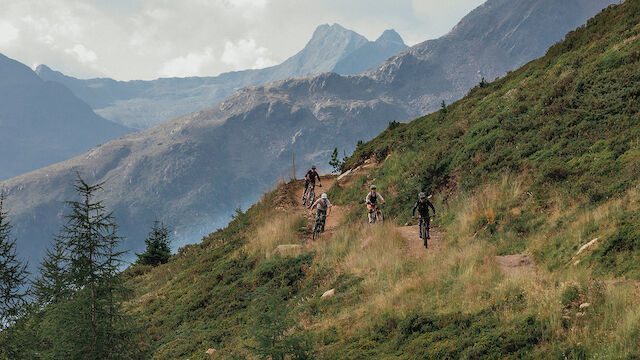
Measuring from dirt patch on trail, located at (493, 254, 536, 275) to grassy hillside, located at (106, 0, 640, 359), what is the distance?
0.57ft

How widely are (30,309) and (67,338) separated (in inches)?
159

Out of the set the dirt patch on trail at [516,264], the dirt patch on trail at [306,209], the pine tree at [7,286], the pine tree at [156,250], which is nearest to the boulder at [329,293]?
the dirt patch on trail at [516,264]

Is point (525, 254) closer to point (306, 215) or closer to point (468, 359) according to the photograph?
point (468, 359)

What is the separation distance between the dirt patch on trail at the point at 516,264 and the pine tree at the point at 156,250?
2400 centimetres

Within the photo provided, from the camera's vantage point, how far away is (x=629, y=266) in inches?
273

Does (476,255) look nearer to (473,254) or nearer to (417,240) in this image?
(473,254)

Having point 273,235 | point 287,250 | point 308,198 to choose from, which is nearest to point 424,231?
point 287,250

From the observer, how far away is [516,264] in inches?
357

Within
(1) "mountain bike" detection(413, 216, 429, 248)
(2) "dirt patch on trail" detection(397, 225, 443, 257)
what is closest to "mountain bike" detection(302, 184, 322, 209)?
(2) "dirt patch on trail" detection(397, 225, 443, 257)

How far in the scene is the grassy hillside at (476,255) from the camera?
6.51 m

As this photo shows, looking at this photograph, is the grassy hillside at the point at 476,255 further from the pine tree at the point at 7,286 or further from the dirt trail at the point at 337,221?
the pine tree at the point at 7,286

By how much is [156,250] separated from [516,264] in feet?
83.3

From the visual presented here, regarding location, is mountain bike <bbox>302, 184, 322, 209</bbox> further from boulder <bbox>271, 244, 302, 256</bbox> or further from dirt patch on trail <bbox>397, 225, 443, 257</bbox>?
dirt patch on trail <bbox>397, 225, 443, 257</bbox>

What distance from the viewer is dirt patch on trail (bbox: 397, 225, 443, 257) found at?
12.2 meters
